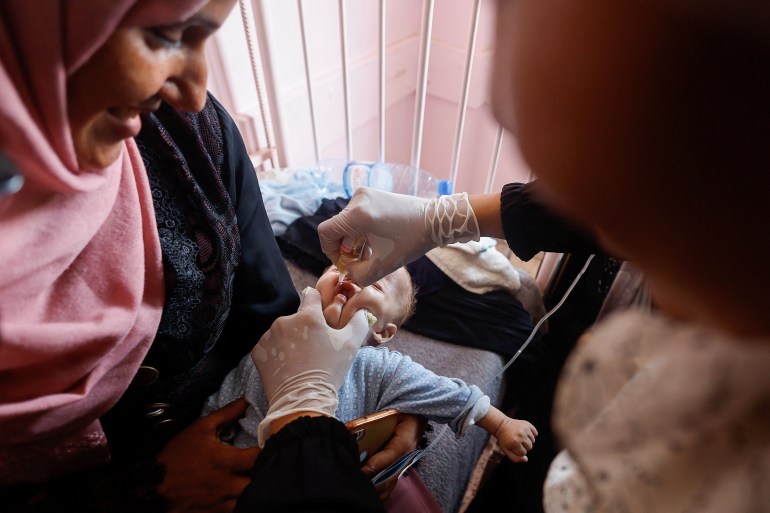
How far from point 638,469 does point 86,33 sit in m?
0.61

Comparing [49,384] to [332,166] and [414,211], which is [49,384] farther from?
[332,166]

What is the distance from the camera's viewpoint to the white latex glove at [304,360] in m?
0.87

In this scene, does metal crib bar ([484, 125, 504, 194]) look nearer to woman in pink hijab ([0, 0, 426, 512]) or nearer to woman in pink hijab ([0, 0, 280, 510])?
woman in pink hijab ([0, 0, 426, 512])

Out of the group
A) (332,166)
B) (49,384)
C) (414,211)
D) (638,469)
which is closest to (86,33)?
(49,384)

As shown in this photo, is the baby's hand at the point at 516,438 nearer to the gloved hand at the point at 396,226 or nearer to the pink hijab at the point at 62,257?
the gloved hand at the point at 396,226

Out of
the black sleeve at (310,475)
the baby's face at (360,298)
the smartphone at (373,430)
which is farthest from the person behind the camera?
the baby's face at (360,298)

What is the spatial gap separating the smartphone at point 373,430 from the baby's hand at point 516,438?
0.28 m

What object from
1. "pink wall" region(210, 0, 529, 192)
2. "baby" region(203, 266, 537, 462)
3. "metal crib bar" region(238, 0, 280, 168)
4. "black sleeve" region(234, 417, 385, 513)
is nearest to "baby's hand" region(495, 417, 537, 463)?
"baby" region(203, 266, 537, 462)

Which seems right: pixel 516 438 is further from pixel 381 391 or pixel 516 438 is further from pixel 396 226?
pixel 396 226

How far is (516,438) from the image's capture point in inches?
41.4

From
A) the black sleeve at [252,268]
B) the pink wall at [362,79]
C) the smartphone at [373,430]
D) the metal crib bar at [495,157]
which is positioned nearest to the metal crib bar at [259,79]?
the pink wall at [362,79]

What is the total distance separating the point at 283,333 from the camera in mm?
938

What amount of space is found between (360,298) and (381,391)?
0.75ft

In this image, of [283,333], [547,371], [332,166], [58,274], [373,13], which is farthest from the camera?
[332,166]
